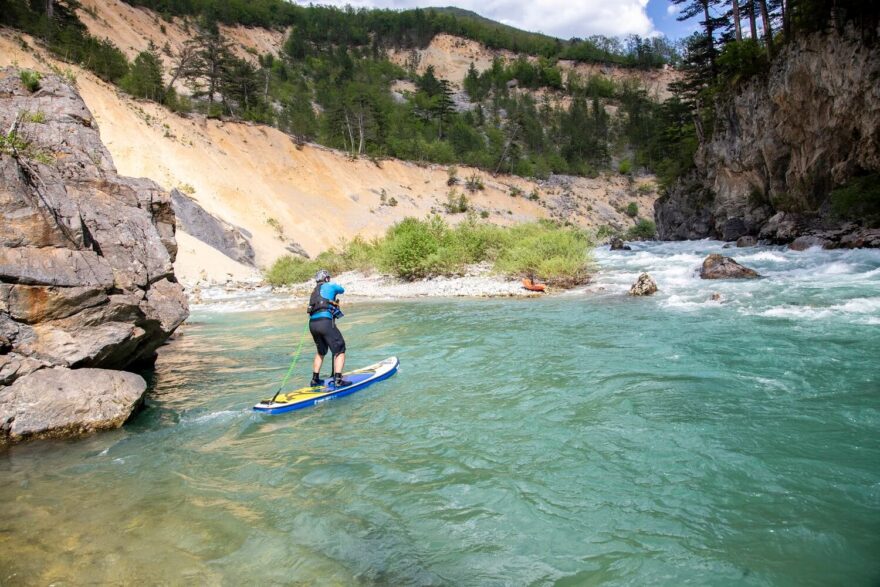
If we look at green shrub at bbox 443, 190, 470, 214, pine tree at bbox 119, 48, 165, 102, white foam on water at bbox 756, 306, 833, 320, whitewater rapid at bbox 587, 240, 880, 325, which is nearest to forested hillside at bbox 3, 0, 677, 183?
pine tree at bbox 119, 48, 165, 102

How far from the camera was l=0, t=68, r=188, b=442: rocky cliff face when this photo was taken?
516cm

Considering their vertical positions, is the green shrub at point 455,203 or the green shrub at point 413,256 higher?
the green shrub at point 455,203

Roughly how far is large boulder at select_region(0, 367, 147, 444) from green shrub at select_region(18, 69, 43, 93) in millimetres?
6791

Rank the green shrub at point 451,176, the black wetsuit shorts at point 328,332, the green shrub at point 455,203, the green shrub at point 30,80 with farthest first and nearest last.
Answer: the green shrub at point 451,176, the green shrub at point 455,203, the green shrub at point 30,80, the black wetsuit shorts at point 328,332

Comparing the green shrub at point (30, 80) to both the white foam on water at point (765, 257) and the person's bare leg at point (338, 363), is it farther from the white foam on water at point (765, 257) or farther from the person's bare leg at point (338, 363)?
the white foam on water at point (765, 257)

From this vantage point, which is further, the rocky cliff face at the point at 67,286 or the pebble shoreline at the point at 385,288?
the pebble shoreline at the point at 385,288

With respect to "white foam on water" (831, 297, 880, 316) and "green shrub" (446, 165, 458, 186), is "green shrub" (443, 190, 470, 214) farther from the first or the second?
"white foam on water" (831, 297, 880, 316)

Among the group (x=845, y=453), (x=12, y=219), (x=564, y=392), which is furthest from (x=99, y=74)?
(x=845, y=453)

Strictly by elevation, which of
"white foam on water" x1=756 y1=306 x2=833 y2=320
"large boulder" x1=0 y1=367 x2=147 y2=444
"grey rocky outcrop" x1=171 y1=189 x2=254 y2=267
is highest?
"grey rocky outcrop" x1=171 y1=189 x2=254 y2=267

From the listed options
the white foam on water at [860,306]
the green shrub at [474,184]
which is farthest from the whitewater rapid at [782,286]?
the green shrub at [474,184]

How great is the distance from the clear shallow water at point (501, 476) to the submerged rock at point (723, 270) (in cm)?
648

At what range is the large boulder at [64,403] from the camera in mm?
5031

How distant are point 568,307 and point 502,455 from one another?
8332mm

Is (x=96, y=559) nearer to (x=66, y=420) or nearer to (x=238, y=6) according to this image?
(x=66, y=420)
